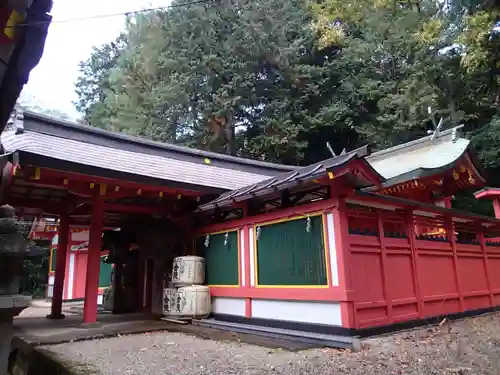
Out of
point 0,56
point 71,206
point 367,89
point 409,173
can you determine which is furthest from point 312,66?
point 0,56

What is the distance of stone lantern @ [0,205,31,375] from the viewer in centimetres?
330

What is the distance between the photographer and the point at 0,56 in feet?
7.04

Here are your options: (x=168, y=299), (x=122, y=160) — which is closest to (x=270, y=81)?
(x=122, y=160)

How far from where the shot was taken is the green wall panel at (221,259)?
7191 millimetres

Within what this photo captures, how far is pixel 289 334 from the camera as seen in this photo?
5.71m

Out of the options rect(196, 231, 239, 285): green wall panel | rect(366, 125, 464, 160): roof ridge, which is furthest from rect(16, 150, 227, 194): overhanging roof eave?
rect(366, 125, 464, 160): roof ridge

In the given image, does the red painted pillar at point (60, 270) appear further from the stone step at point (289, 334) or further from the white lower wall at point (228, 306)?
the white lower wall at point (228, 306)

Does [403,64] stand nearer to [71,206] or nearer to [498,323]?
[498,323]

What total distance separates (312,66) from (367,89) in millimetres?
3464

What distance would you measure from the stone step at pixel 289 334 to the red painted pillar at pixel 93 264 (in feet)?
6.40

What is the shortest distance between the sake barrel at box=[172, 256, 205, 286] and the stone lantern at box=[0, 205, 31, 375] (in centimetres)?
429

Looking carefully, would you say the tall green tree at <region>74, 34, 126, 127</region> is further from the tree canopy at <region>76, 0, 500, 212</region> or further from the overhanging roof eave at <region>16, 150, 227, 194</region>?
the overhanging roof eave at <region>16, 150, 227, 194</region>

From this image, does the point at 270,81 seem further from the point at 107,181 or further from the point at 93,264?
the point at 93,264

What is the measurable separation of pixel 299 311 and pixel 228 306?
1.93 m
